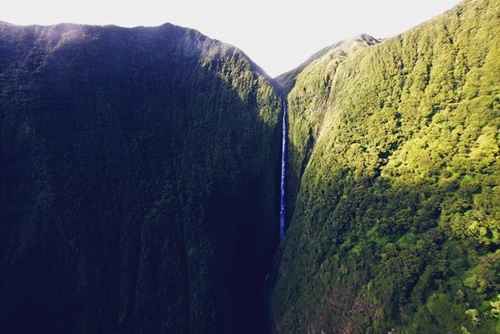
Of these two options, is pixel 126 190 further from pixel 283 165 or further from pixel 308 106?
pixel 308 106

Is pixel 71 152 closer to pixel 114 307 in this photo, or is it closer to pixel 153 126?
pixel 153 126

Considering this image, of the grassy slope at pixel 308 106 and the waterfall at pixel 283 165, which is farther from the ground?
the grassy slope at pixel 308 106

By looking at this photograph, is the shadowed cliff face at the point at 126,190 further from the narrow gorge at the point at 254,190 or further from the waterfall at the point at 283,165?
the waterfall at the point at 283,165

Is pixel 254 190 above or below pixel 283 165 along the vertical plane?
below

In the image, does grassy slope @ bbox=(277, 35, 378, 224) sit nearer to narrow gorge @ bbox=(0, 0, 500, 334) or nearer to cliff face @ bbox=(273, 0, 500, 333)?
narrow gorge @ bbox=(0, 0, 500, 334)

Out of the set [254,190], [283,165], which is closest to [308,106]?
[283,165]

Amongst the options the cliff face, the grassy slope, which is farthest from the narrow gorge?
the grassy slope

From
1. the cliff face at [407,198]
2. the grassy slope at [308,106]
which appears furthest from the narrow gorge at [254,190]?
the grassy slope at [308,106]
